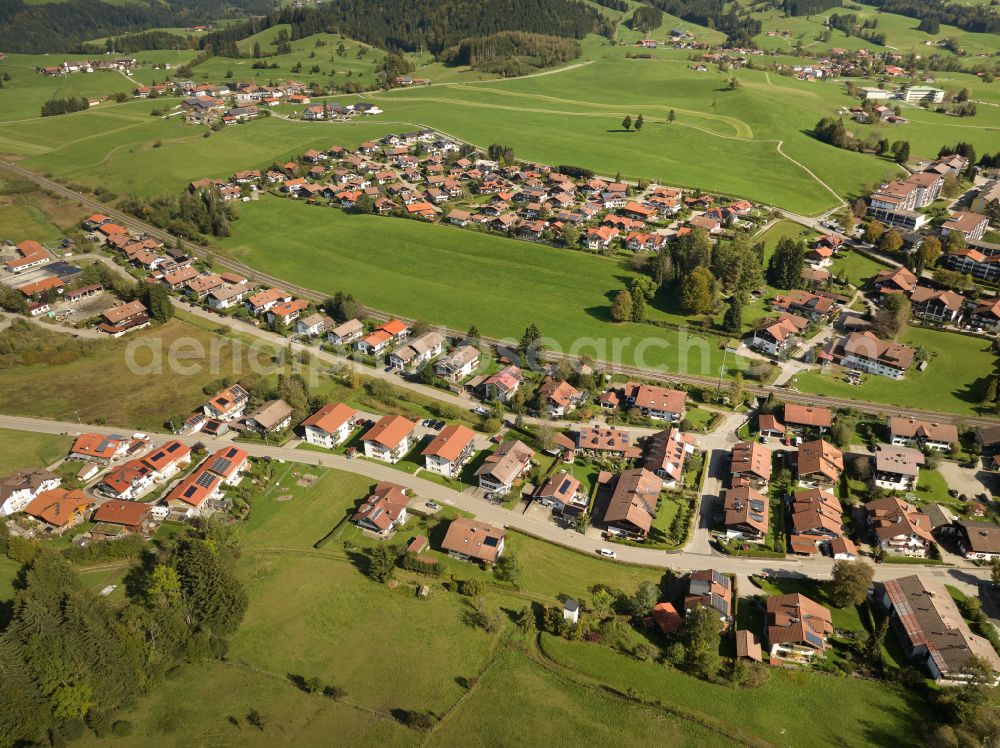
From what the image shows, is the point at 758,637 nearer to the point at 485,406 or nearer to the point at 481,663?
the point at 481,663

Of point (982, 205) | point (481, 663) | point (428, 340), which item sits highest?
point (982, 205)

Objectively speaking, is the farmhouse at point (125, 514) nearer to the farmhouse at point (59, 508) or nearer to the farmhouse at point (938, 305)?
the farmhouse at point (59, 508)

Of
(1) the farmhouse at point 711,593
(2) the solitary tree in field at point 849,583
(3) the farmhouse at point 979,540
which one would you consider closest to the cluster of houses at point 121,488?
(1) the farmhouse at point 711,593

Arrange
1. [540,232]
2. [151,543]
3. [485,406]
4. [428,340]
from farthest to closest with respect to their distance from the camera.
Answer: [540,232] → [428,340] → [485,406] → [151,543]

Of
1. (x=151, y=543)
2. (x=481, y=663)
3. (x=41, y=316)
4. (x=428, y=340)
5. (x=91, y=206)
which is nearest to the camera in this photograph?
(x=481, y=663)

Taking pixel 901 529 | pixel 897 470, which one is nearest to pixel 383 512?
pixel 901 529

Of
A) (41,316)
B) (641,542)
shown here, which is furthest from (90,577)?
(41,316)
